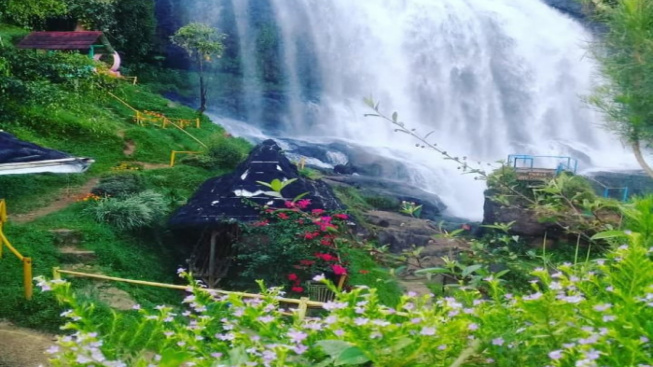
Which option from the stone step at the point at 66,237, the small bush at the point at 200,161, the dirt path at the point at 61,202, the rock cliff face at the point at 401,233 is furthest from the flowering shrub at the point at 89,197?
the rock cliff face at the point at 401,233

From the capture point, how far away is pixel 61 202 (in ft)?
40.7

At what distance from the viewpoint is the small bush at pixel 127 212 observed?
437 inches

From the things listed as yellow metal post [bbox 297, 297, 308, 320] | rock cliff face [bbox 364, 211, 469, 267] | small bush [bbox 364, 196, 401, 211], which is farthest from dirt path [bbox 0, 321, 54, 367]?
small bush [bbox 364, 196, 401, 211]

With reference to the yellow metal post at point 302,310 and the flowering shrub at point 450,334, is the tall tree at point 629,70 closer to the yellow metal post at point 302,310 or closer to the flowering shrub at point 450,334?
the flowering shrub at point 450,334

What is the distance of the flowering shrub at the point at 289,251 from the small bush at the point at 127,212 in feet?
7.02

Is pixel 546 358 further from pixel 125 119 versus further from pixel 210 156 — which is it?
pixel 125 119

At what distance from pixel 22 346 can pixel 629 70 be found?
20.1 feet

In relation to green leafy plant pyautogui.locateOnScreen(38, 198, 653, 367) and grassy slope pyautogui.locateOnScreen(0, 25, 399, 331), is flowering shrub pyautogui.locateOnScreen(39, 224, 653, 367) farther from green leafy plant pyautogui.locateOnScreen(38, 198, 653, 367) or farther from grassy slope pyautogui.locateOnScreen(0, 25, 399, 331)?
grassy slope pyautogui.locateOnScreen(0, 25, 399, 331)

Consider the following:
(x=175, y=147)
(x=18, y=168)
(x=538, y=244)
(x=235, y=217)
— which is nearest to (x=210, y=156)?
(x=175, y=147)

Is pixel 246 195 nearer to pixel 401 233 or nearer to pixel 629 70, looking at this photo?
pixel 401 233

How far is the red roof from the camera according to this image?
21.0m

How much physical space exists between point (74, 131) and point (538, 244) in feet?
38.1

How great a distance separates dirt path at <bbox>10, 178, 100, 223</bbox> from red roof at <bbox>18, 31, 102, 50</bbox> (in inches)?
332

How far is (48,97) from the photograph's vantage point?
9367mm
